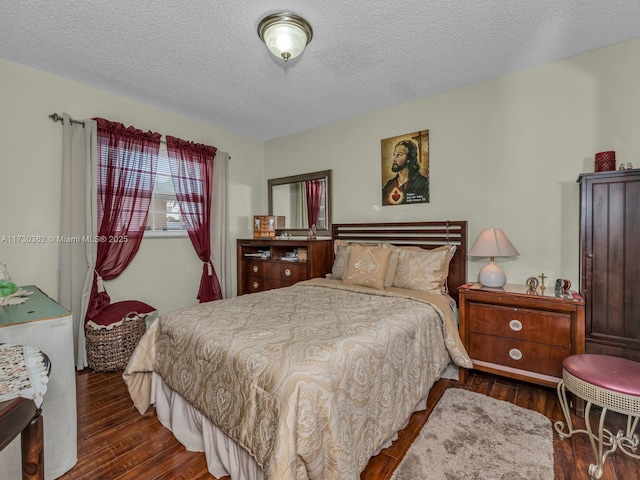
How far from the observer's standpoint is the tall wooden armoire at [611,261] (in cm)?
199

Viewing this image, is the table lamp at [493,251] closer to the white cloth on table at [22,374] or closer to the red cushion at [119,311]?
the white cloth on table at [22,374]

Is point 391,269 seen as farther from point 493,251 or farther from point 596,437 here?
point 596,437

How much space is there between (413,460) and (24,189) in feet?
11.5

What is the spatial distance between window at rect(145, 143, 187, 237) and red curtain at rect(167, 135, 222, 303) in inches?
3.0

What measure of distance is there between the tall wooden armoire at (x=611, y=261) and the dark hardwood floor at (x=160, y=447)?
0.60 meters

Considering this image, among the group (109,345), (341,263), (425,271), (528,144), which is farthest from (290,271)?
(528,144)

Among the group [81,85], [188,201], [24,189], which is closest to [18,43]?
[81,85]

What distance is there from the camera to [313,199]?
4.07m

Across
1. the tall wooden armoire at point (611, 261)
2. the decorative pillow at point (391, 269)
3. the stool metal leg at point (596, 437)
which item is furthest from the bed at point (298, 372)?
the tall wooden armoire at point (611, 261)

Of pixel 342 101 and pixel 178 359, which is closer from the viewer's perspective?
pixel 178 359

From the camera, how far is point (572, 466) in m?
1.58

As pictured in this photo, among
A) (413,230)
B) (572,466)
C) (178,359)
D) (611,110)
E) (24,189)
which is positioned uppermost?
(611,110)

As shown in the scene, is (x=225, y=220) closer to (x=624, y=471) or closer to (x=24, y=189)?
(x=24, y=189)

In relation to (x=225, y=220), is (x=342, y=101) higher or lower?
higher
